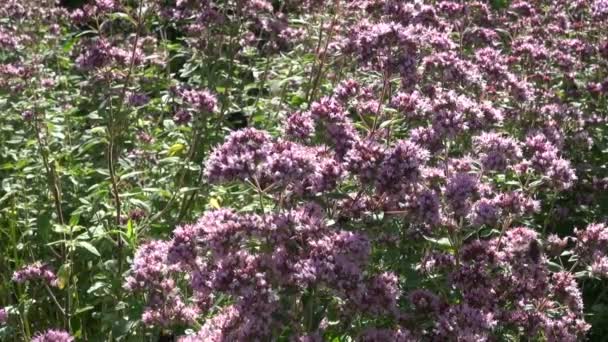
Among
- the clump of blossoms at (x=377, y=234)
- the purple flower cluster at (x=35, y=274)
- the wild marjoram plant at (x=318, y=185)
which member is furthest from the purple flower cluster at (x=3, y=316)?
the clump of blossoms at (x=377, y=234)

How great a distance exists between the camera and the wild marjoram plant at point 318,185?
3.21m

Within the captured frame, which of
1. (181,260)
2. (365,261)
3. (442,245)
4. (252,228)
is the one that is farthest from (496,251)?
(181,260)

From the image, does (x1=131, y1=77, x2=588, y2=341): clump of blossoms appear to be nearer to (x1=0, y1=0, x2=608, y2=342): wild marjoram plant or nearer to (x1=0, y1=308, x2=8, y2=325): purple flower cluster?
(x1=0, y1=0, x2=608, y2=342): wild marjoram plant

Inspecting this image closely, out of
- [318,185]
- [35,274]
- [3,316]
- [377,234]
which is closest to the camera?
[318,185]

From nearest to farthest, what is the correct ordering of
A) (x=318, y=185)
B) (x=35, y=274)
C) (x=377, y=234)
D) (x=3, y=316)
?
(x=318, y=185)
(x=377, y=234)
(x=3, y=316)
(x=35, y=274)

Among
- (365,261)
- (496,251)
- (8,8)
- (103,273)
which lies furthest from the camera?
(8,8)

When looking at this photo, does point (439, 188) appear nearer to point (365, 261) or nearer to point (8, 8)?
point (365, 261)

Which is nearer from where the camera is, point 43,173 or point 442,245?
point 442,245

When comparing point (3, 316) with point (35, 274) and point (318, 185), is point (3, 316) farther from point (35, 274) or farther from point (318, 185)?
point (318, 185)

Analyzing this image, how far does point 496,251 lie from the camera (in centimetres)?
364

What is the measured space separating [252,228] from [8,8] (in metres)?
4.83

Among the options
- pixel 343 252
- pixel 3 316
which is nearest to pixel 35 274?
pixel 3 316

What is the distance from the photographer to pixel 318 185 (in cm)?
322

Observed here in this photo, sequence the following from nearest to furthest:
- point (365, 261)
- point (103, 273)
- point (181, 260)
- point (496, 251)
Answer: point (365, 261) < point (181, 260) < point (496, 251) < point (103, 273)
